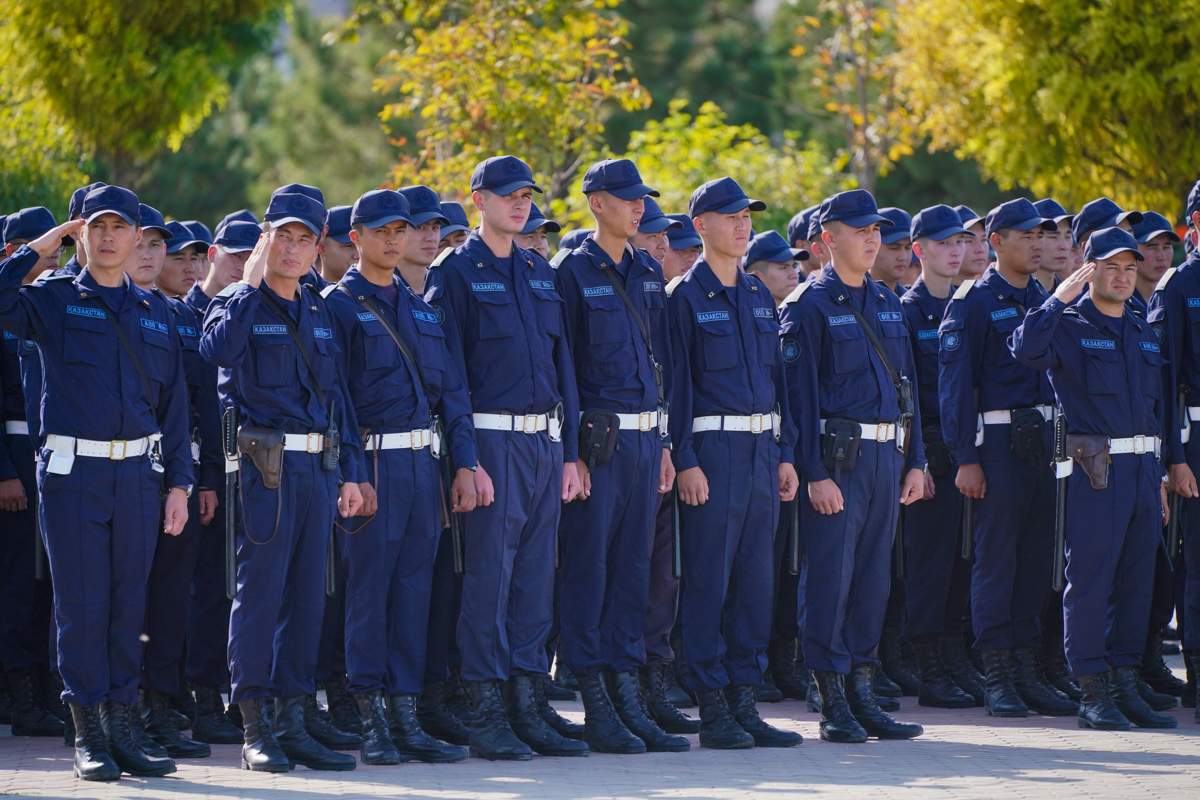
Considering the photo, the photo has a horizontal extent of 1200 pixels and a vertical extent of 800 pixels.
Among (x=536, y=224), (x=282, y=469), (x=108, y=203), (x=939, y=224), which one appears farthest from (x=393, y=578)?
(x=939, y=224)

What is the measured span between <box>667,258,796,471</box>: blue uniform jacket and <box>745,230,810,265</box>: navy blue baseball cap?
2311 millimetres

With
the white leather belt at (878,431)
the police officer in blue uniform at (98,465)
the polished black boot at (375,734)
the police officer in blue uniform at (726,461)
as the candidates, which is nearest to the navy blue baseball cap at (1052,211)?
the white leather belt at (878,431)

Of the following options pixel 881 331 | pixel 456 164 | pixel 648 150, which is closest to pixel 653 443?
pixel 881 331

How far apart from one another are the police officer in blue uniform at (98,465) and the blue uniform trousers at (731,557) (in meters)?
2.36

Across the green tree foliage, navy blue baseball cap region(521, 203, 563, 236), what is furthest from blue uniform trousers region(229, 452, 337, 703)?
the green tree foliage

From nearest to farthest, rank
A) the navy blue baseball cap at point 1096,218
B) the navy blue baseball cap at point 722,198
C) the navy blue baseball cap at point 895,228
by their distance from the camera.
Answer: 1. the navy blue baseball cap at point 722,198
2. the navy blue baseball cap at point 1096,218
3. the navy blue baseball cap at point 895,228

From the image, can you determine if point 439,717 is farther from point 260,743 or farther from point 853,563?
point 853,563

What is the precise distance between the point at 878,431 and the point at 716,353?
904mm

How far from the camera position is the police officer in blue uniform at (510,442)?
838 cm

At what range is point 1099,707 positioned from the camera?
30.5 ft

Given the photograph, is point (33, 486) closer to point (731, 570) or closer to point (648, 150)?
point (731, 570)

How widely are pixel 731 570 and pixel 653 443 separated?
0.72 meters

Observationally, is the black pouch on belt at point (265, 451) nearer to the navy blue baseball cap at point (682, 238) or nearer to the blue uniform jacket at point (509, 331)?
the blue uniform jacket at point (509, 331)

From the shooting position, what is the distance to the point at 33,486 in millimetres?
9438
